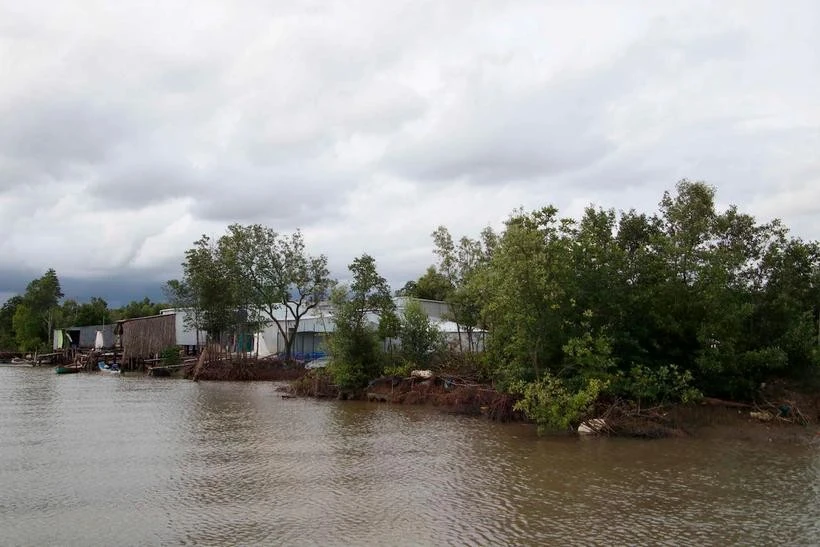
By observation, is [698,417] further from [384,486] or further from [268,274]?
[268,274]

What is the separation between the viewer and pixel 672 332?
19.4 metres

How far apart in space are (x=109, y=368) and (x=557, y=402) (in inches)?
1572

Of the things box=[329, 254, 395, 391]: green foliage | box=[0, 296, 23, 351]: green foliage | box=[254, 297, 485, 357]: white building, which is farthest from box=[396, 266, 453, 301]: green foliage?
box=[0, 296, 23, 351]: green foliage

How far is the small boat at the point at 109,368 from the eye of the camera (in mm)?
46138

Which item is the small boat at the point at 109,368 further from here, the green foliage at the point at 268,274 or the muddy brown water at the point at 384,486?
the muddy brown water at the point at 384,486

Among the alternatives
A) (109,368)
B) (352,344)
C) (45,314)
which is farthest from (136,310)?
(352,344)

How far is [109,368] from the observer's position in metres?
47.2

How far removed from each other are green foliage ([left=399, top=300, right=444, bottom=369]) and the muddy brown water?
21.2 feet

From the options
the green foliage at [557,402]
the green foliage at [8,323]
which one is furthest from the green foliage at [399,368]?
the green foliage at [8,323]

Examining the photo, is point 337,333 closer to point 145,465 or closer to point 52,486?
point 145,465

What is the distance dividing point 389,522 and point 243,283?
33593 millimetres

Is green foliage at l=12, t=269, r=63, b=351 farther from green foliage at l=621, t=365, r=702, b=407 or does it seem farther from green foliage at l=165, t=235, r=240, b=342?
green foliage at l=621, t=365, r=702, b=407

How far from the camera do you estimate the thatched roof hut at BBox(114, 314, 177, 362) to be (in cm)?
4638

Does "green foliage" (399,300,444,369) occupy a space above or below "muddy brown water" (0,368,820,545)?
above
